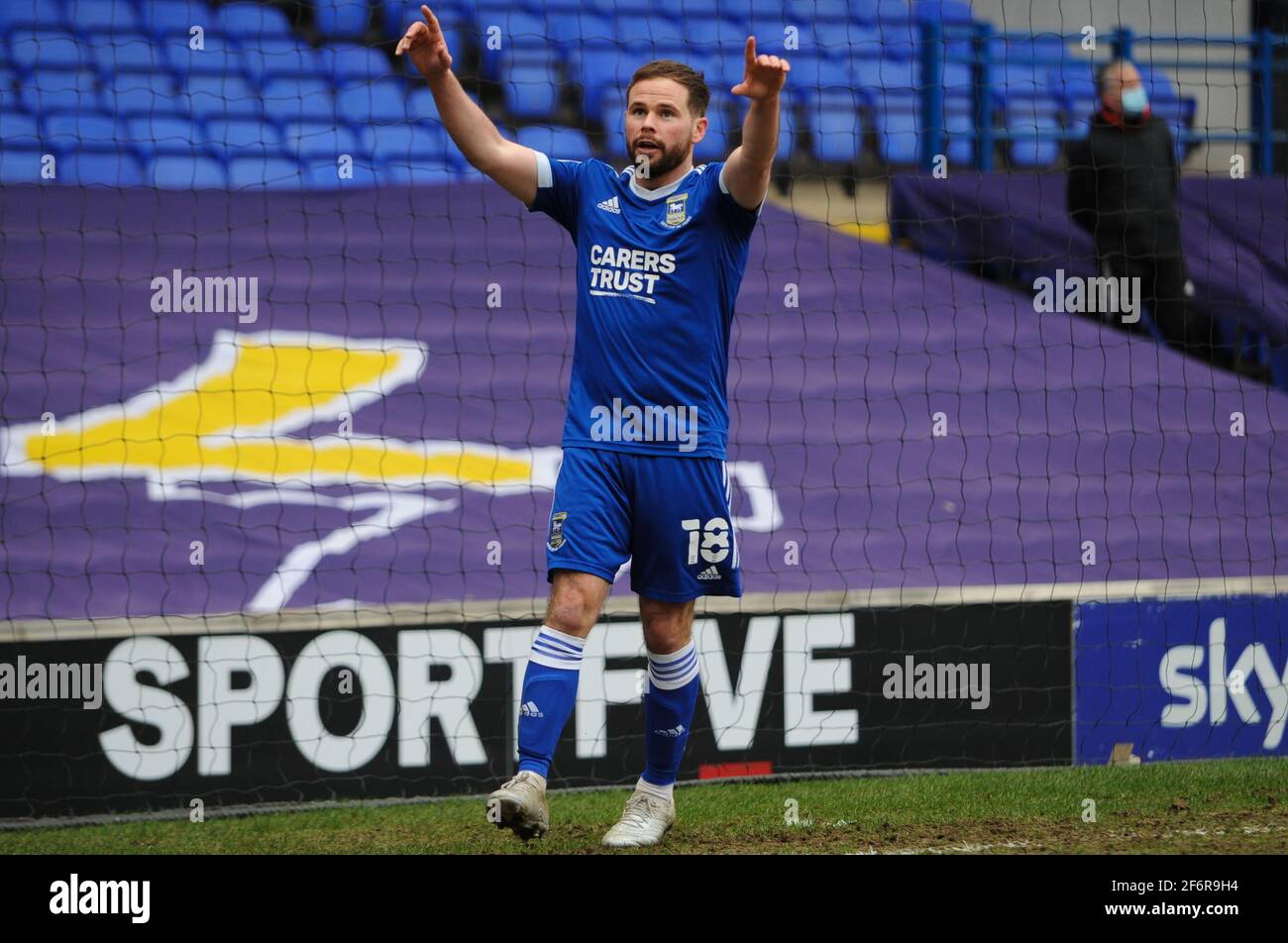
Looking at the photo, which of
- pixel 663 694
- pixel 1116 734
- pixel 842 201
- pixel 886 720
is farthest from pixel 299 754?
pixel 842 201

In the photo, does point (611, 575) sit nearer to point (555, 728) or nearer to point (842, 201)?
point (555, 728)

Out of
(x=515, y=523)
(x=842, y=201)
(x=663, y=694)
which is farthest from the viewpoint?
(x=842, y=201)

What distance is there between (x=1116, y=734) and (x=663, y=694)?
2695mm

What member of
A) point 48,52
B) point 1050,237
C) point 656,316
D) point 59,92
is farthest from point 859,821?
point 48,52

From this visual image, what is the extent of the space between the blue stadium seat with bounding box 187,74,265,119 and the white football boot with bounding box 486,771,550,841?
23.3 feet

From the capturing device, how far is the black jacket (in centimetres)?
906

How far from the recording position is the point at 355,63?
34.8ft

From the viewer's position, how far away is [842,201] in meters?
10.6

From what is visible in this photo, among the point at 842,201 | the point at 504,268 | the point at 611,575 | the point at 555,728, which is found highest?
the point at 842,201

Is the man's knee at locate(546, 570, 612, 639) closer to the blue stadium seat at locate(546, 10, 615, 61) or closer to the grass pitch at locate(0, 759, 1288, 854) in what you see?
the grass pitch at locate(0, 759, 1288, 854)

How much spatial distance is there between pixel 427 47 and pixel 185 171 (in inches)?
238

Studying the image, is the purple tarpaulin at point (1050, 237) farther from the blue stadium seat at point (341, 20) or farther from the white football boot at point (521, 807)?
the white football boot at point (521, 807)

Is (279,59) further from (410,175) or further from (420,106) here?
(410,175)

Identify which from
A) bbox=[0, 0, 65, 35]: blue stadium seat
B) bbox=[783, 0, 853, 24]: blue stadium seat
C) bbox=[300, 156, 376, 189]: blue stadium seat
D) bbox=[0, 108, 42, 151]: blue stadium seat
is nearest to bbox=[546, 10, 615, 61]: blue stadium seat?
bbox=[783, 0, 853, 24]: blue stadium seat
